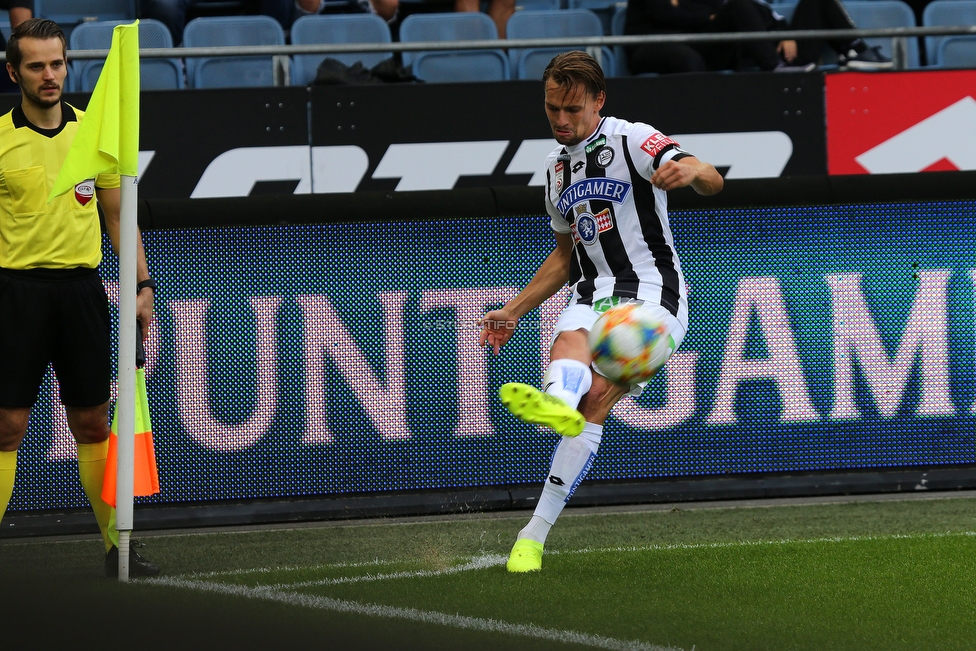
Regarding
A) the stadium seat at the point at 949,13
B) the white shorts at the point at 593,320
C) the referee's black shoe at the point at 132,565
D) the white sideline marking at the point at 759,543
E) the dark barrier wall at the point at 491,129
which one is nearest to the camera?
the white shorts at the point at 593,320

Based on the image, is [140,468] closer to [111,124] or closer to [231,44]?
[111,124]

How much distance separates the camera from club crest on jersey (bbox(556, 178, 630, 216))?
448 cm

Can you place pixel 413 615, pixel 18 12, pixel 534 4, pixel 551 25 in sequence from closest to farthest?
pixel 413 615
pixel 18 12
pixel 551 25
pixel 534 4

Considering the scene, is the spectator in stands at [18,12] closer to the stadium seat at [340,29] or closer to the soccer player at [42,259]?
the stadium seat at [340,29]

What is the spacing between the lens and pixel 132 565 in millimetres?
4648

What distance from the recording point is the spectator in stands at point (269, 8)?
8000mm

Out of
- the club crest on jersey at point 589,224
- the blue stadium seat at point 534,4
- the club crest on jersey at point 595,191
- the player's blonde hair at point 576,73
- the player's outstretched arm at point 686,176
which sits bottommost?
the club crest on jersey at point 589,224

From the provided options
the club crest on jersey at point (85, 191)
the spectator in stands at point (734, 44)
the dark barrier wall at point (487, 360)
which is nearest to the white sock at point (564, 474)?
the dark barrier wall at point (487, 360)

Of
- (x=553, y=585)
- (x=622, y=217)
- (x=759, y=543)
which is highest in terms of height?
(x=622, y=217)

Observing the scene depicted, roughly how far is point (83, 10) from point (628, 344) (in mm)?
5674

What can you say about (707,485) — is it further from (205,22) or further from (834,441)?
(205,22)

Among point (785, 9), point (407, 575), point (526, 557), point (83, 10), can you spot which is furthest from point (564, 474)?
point (83, 10)

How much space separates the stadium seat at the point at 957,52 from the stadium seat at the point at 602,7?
210 cm

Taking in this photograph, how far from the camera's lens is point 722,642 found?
11.2 feet
